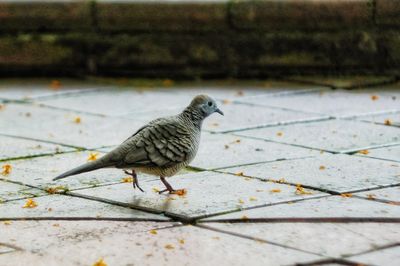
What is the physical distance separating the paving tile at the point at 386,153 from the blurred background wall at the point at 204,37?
287cm

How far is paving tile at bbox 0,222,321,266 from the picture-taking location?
14.6ft

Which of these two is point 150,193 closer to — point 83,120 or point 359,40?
point 83,120

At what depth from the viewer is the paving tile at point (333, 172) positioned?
19.3 feet

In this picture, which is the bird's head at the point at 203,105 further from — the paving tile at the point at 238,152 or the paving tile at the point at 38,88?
the paving tile at the point at 38,88

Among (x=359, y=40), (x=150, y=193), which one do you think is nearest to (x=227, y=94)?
(x=359, y=40)

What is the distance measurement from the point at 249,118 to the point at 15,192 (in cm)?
273

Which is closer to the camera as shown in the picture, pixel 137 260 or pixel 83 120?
pixel 137 260

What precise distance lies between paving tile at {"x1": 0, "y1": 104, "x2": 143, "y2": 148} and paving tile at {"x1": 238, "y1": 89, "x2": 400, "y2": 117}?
1.42 metres

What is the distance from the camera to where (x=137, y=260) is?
176 inches

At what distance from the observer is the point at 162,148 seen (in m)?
5.47

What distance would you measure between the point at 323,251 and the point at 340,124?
3.25 metres

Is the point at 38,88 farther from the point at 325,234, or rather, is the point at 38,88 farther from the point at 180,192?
the point at 325,234

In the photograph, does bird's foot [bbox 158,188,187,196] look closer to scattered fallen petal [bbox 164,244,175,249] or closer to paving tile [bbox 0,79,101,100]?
scattered fallen petal [bbox 164,244,175,249]

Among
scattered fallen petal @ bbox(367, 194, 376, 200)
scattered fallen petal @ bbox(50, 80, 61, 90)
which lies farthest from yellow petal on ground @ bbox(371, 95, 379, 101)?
scattered fallen petal @ bbox(367, 194, 376, 200)
